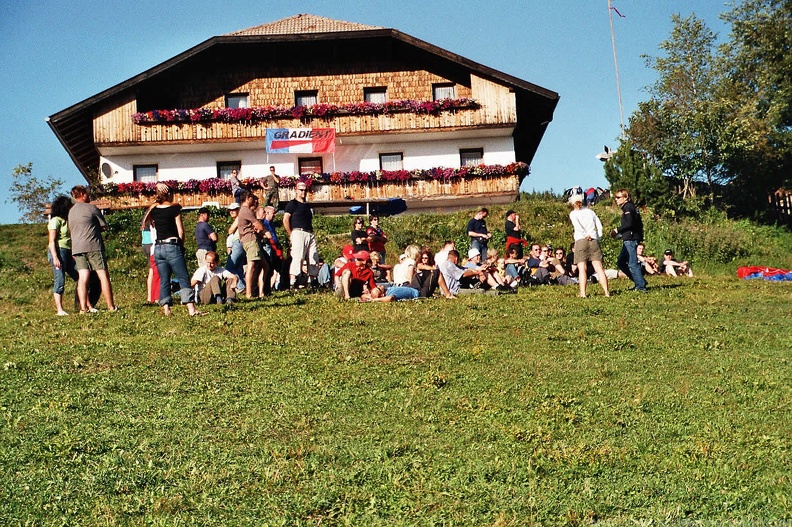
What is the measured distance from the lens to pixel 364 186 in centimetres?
3597

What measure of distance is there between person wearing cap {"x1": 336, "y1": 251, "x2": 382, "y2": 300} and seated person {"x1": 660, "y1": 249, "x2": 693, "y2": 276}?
10324mm

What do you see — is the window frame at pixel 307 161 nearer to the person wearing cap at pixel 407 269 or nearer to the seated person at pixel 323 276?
the seated person at pixel 323 276

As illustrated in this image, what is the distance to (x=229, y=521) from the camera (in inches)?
249

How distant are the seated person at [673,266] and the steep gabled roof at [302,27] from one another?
16.4 meters

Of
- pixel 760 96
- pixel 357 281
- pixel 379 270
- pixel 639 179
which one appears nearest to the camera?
pixel 357 281

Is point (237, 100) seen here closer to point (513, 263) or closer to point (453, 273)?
point (513, 263)

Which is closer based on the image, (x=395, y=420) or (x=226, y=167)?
(x=395, y=420)

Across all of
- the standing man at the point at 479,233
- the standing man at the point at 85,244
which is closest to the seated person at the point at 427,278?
the standing man at the point at 479,233

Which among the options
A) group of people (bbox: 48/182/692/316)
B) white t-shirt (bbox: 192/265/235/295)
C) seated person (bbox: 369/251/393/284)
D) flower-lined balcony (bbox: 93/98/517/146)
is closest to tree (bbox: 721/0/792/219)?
flower-lined balcony (bbox: 93/98/517/146)

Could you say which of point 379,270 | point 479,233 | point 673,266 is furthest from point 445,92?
point 379,270

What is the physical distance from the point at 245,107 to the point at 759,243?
19.5 metres

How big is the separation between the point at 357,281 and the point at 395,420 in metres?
8.44

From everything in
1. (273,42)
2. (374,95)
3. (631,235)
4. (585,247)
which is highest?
(273,42)

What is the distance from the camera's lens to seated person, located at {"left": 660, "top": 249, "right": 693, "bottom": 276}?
960 inches
